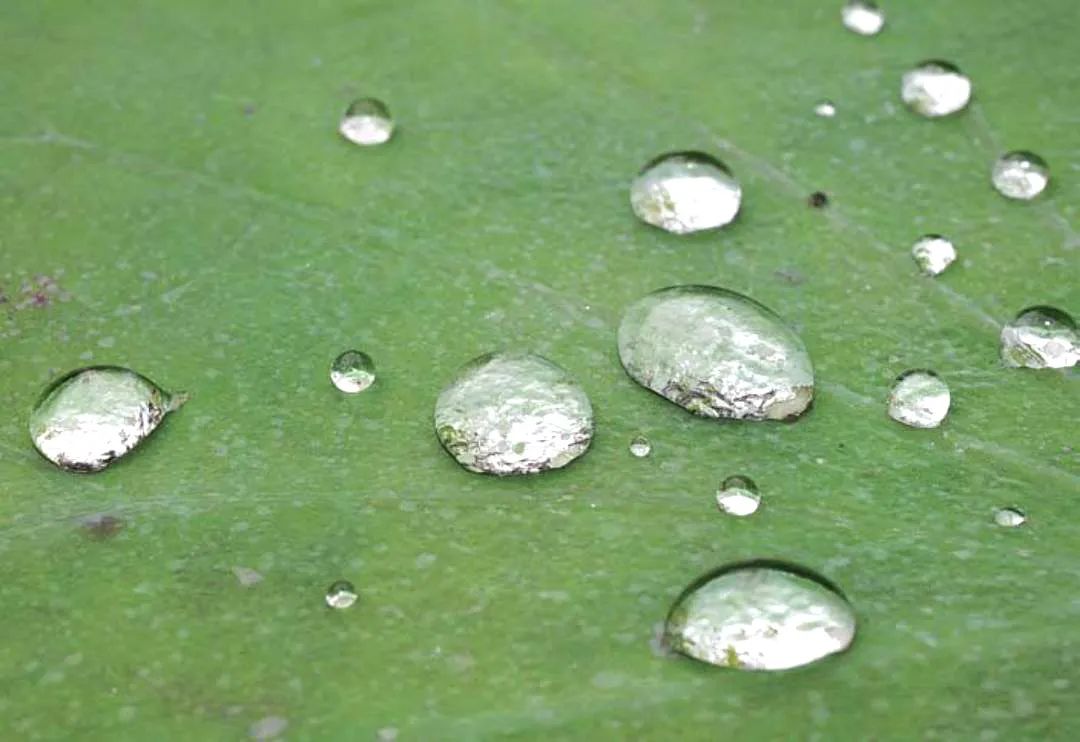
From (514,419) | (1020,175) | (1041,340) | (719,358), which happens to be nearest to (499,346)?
(514,419)

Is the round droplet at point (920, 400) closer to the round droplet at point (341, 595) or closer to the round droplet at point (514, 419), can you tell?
the round droplet at point (514, 419)

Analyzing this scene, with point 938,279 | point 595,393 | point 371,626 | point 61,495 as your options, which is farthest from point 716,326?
point 61,495

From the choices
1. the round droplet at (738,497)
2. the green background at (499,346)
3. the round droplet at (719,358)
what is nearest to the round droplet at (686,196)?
the green background at (499,346)

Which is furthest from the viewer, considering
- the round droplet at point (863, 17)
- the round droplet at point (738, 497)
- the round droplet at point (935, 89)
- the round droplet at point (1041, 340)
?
the round droplet at point (863, 17)

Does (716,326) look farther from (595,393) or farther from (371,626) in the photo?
(371,626)

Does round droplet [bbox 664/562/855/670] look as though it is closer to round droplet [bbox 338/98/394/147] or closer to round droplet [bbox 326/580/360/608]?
round droplet [bbox 326/580/360/608]
